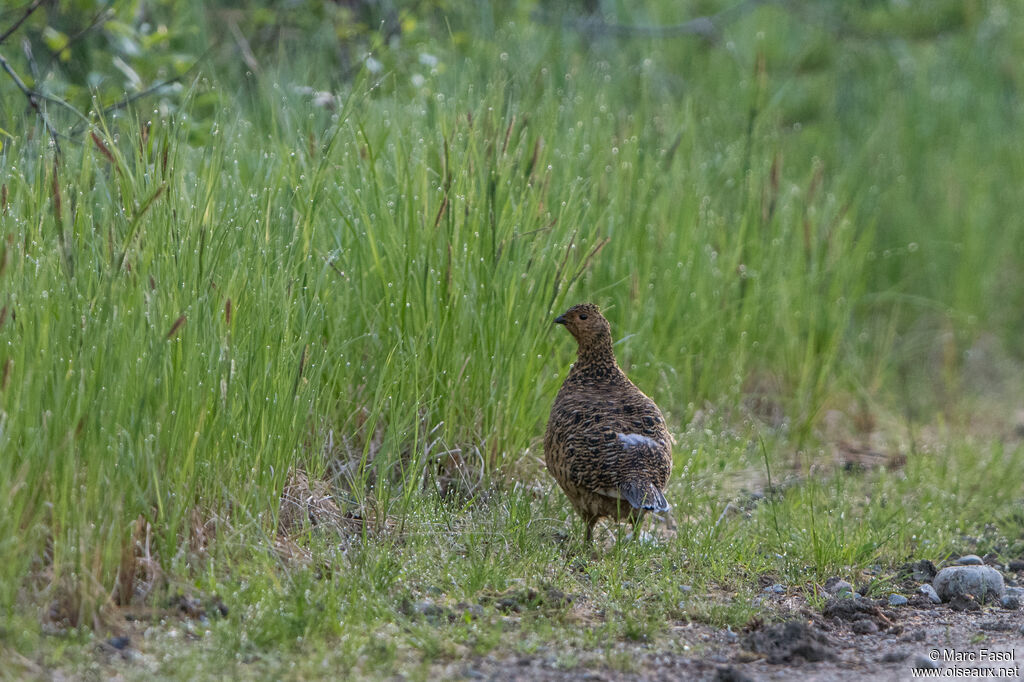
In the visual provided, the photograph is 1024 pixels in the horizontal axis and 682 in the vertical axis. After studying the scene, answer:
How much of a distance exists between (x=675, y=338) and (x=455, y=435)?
5.29ft

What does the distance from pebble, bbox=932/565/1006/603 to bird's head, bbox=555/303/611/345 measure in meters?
1.60

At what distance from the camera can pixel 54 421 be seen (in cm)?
324

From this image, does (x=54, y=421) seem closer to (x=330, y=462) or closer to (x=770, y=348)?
(x=330, y=462)

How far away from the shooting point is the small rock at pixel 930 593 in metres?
4.15

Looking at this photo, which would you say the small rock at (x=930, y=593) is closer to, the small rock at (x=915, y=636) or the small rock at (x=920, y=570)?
the small rock at (x=920, y=570)

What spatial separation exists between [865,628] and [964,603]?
1.81ft

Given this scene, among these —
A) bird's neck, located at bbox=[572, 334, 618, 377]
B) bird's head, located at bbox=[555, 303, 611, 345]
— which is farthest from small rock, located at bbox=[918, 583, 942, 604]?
bird's head, located at bbox=[555, 303, 611, 345]

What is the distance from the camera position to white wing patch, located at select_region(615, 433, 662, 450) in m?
4.19

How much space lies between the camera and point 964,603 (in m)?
4.10

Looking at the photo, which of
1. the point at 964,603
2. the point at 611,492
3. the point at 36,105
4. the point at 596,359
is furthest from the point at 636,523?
the point at 36,105

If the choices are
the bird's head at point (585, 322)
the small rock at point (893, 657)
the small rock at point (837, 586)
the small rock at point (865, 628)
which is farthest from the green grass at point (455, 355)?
the small rock at point (893, 657)

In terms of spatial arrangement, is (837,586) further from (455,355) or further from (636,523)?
(455,355)

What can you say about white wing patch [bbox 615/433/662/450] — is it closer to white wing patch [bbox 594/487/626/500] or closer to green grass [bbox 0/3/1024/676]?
white wing patch [bbox 594/487/626/500]

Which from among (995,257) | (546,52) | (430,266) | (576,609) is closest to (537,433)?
(430,266)
